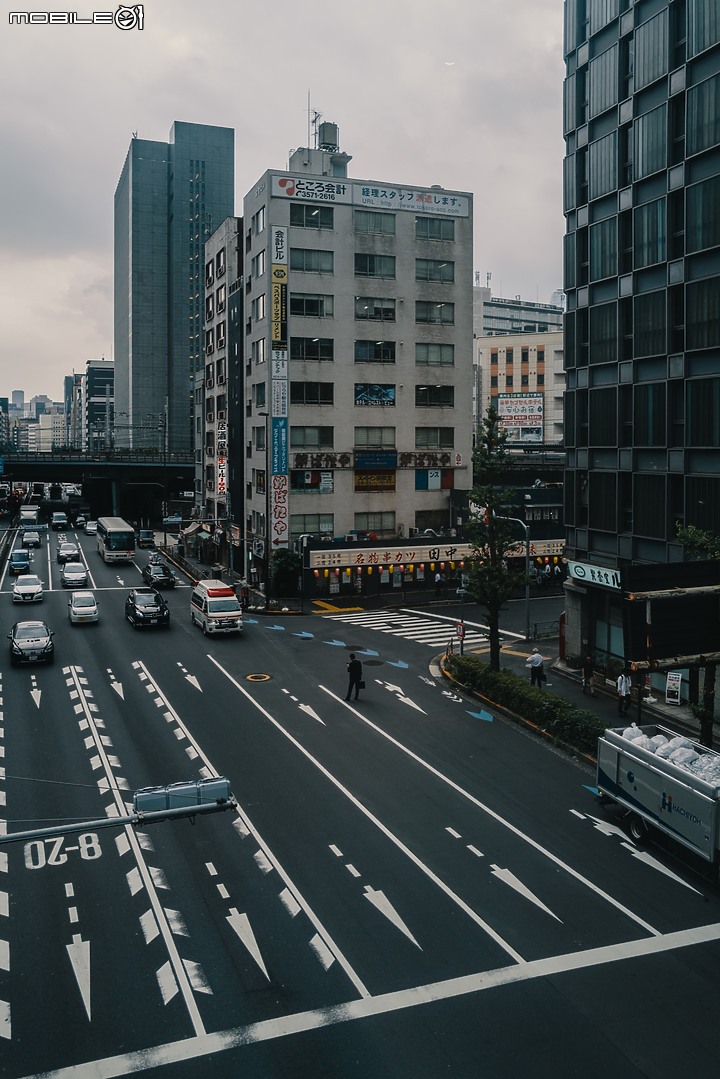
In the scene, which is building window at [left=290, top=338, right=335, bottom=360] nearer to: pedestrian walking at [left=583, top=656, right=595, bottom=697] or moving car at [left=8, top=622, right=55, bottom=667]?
moving car at [left=8, top=622, right=55, bottom=667]

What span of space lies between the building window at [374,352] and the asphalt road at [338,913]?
131ft

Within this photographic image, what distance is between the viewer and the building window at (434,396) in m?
68.4

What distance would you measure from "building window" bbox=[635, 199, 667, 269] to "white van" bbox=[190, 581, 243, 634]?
26.7 meters

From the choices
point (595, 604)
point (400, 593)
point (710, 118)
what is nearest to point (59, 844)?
point (595, 604)

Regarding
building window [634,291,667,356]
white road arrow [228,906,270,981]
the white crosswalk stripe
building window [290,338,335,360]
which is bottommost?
white road arrow [228,906,270,981]

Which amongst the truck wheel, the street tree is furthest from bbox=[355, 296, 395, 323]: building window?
the truck wheel

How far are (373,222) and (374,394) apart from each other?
13256 mm

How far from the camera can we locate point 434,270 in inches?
2704

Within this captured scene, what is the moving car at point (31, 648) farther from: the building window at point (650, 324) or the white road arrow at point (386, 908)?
the building window at point (650, 324)

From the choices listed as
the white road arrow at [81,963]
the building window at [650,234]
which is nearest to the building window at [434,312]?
the building window at [650,234]

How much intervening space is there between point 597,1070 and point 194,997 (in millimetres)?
6561

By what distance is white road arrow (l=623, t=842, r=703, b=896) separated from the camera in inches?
743

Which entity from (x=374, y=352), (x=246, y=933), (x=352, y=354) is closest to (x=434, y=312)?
(x=374, y=352)

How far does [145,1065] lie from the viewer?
42.0 feet
